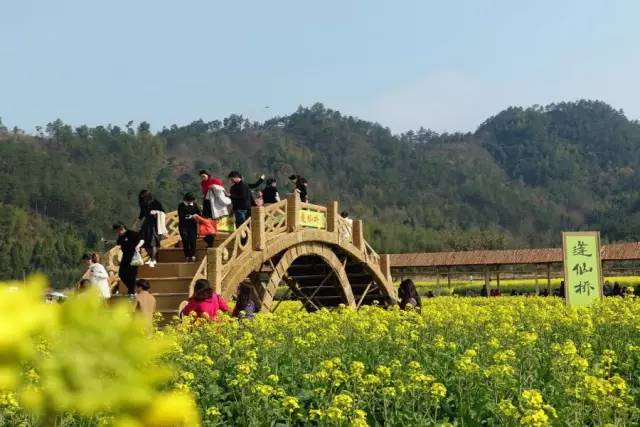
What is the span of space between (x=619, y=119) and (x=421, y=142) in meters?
43.8

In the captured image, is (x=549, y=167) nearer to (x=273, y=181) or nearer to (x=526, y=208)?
(x=526, y=208)

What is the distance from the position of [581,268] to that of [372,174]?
12540cm

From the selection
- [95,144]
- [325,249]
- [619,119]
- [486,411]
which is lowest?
[486,411]

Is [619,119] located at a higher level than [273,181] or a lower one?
higher

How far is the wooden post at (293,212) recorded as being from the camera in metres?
15.2

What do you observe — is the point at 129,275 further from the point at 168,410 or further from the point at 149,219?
the point at 168,410

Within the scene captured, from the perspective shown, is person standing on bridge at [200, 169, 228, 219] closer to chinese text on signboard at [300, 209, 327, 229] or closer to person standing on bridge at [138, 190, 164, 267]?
person standing on bridge at [138, 190, 164, 267]

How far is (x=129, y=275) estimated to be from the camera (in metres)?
12.9

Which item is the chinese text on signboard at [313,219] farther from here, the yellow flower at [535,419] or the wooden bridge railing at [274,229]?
the yellow flower at [535,419]

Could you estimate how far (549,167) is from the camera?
15562cm

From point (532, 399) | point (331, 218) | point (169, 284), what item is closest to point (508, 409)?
point (532, 399)

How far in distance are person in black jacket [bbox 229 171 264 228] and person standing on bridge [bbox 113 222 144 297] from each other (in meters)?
2.24

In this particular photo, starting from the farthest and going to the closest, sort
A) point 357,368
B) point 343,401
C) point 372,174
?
1. point 372,174
2. point 357,368
3. point 343,401

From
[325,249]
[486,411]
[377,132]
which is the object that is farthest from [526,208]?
[486,411]
